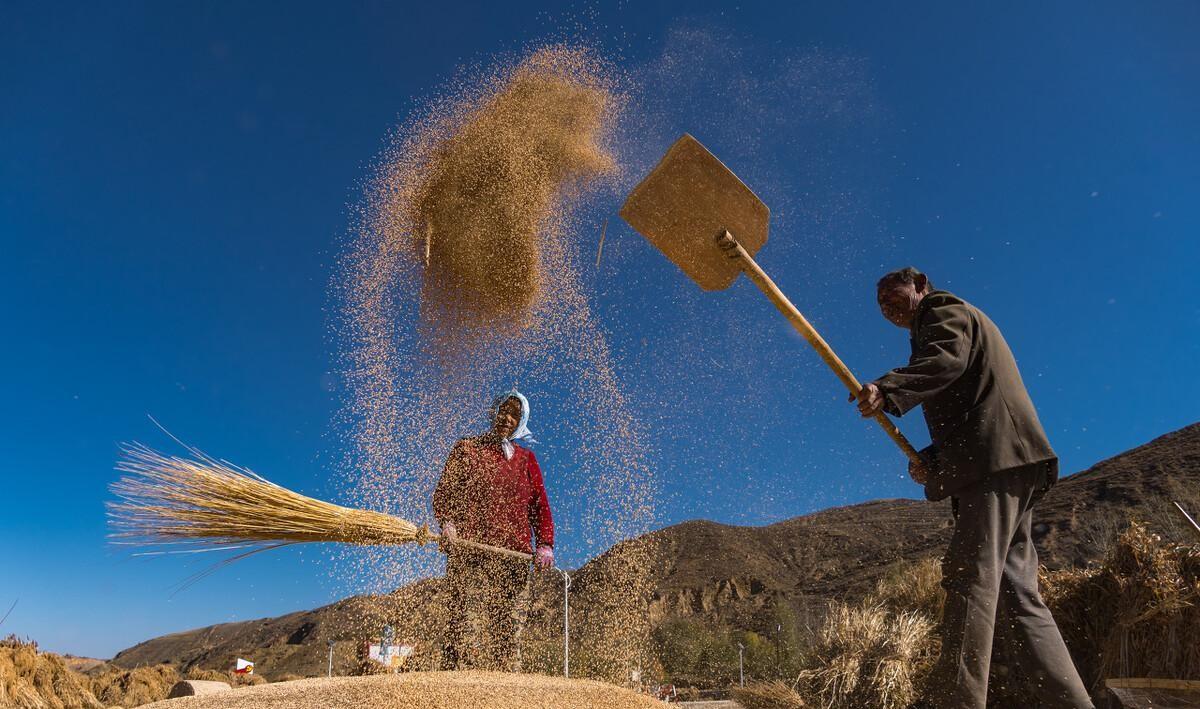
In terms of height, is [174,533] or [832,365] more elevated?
[832,365]

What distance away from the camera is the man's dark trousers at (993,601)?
1.89 meters

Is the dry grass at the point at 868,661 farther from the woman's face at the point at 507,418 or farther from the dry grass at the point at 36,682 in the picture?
the dry grass at the point at 36,682

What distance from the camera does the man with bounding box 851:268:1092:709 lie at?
6.35ft

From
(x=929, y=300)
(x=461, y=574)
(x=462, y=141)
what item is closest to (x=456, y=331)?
(x=462, y=141)

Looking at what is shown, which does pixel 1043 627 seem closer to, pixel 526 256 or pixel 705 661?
pixel 526 256

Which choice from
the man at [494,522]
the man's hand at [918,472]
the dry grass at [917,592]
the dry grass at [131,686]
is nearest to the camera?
the man's hand at [918,472]

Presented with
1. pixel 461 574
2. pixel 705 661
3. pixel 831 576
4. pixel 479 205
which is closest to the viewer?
pixel 461 574

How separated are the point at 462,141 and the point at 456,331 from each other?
1.28 m

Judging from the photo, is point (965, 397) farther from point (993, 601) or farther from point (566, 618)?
point (566, 618)

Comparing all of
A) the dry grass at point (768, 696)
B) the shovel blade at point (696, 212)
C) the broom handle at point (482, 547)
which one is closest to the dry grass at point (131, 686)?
the broom handle at point (482, 547)

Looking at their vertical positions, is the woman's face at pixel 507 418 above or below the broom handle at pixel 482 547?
above

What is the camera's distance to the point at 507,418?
4.37 metres

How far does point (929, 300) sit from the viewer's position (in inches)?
94.7

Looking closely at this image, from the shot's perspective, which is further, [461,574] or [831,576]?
[831,576]
